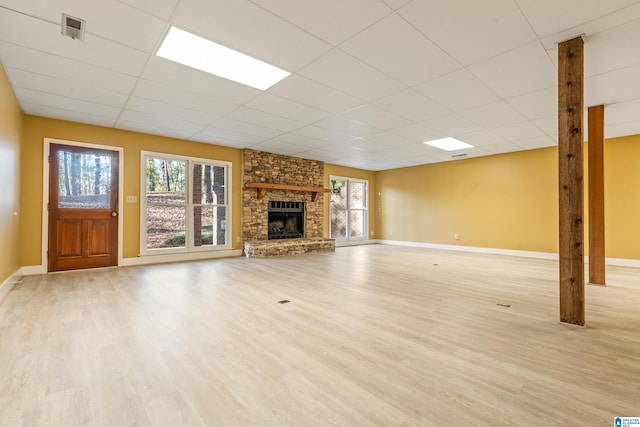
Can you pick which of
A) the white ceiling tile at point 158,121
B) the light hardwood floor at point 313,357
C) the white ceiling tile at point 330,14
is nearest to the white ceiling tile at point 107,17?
the white ceiling tile at point 330,14

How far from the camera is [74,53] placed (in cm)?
295

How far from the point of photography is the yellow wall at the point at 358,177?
30.1ft

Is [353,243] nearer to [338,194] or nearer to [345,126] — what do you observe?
[338,194]

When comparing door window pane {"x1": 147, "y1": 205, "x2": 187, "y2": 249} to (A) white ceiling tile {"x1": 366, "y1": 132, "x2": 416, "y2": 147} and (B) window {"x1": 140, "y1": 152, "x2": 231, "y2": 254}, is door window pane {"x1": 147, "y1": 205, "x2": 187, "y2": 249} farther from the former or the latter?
(A) white ceiling tile {"x1": 366, "y1": 132, "x2": 416, "y2": 147}

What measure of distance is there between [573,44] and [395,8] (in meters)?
1.81

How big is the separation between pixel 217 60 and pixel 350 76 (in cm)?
151

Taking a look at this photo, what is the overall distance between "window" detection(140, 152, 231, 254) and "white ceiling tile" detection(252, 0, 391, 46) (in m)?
4.71

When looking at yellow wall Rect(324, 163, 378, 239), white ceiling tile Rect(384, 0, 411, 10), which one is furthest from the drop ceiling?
yellow wall Rect(324, 163, 378, 239)

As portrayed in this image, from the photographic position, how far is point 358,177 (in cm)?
1013

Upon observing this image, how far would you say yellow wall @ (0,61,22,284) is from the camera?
3316 mm

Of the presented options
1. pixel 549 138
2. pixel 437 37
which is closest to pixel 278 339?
pixel 437 37

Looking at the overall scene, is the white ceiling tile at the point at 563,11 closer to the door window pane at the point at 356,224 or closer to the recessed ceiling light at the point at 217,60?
the recessed ceiling light at the point at 217,60

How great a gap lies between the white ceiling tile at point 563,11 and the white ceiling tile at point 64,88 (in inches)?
185

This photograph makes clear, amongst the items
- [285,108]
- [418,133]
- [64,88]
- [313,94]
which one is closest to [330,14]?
[313,94]
